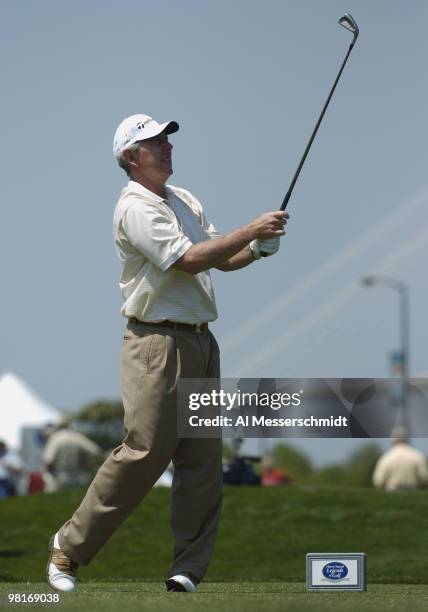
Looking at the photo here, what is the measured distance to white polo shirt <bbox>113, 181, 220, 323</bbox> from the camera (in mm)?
6246

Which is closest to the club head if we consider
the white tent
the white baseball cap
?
the white baseball cap

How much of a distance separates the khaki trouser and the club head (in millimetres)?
1514

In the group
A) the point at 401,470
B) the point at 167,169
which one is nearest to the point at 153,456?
the point at 167,169

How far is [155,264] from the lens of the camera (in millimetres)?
6281

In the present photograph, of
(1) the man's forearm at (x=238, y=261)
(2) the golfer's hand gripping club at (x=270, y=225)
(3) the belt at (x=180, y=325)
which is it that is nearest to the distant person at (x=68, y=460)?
(1) the man's forearm at (x=238, y=261)

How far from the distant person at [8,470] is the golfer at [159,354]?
42.0ft

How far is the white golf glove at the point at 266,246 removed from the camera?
6.27 meters

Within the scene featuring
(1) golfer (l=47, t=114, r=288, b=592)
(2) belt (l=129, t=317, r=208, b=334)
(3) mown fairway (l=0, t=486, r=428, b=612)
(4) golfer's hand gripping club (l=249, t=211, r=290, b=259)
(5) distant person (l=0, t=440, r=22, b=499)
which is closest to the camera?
(4) golfer's hand gripping club (l=249, t=211, r=290, b=259)

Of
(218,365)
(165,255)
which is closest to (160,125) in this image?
(165,255)

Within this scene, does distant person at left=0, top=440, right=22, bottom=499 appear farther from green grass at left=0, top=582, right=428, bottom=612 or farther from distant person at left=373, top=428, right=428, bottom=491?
green grass at left=0, top=582, right=428, bottom=612

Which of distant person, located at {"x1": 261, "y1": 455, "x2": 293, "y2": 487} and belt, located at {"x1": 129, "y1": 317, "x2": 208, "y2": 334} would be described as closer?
belt, located at {"x1": 129, "y1": 317, "x2": 208, "y2": 334}

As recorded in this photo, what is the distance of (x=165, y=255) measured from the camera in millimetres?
6219

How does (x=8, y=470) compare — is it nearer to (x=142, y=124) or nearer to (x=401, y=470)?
(x=401, y=470)

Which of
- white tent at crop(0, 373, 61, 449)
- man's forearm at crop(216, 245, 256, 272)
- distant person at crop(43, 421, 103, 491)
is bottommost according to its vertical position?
man's forearm at crop(216, 245, 256, 272)
